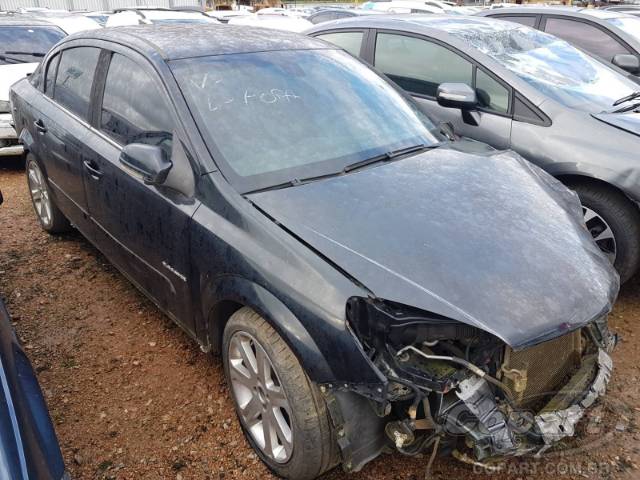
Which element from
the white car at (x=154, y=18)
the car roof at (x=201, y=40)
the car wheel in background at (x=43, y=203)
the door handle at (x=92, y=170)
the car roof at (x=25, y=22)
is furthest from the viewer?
the white car at (x=154, y=18)

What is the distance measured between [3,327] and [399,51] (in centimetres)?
356

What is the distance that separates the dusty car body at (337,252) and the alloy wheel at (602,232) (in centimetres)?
74

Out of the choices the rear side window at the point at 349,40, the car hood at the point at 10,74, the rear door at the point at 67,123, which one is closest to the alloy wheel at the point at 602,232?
the rear side window at the point at 349,40

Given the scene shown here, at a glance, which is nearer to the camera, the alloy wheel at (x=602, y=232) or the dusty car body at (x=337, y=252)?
the dusty car body at (x=337, y=252)

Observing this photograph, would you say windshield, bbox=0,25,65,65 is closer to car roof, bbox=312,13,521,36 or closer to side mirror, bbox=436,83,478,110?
car roof, bbox=312,13,521,36

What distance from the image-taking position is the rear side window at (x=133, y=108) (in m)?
2.48

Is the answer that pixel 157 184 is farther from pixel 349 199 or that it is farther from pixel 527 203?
pixel 527 203

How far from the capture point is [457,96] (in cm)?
351

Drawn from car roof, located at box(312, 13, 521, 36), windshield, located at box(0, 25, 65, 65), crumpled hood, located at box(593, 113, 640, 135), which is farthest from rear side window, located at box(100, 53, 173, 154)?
windshield, located at box(0, 25, 65, 65)

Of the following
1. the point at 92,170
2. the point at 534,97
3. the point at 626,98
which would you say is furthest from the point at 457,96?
the point at 92,170

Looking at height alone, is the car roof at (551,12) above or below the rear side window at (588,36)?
above

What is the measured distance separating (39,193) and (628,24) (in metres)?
6.74

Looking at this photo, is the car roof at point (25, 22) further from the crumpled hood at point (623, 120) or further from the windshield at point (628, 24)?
the windshield at point (628, 24)

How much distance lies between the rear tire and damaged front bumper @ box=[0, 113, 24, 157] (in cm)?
570
